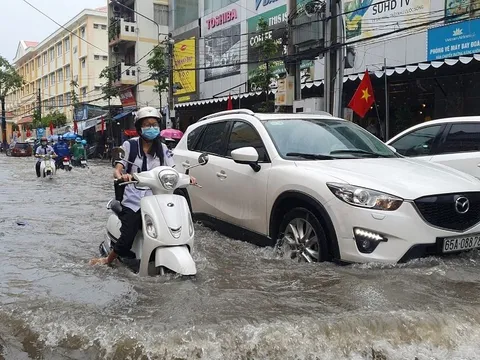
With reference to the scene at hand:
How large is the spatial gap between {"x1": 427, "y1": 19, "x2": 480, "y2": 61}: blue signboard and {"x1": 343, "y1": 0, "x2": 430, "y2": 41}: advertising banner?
0.78 m

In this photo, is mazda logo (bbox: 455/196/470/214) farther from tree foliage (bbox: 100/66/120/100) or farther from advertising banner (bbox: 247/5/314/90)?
tree foliage (bbox: 100/66/120/100)

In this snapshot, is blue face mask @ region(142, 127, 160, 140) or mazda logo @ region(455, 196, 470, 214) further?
blue face mask @ region(142, 127, 160, 140)

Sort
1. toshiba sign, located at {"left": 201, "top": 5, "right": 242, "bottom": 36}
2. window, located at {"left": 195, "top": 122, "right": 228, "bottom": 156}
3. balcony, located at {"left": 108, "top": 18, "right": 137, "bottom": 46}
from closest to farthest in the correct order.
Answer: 1. window, located at {"left": 195, "top": 122, "right": 228, "bottom": 156}
2. toshiba sign, located at {"left": 201, "top": 5, "right": 242, "bottom": 36}
3. balcony, located at {"left": 108, "top": 18, "right": 137, "bottom": 46}

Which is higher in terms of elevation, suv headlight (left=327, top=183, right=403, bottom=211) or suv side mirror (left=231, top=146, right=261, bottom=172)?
suv side mirror (left=231, top=146, right=261, bottom=172)

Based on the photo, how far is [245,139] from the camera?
A: 5.38 m

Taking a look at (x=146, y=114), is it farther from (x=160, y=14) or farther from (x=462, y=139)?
(x=160, y=14)

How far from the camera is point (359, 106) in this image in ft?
35.0

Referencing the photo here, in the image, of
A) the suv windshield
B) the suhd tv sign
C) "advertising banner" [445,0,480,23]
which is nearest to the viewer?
the suv windshield

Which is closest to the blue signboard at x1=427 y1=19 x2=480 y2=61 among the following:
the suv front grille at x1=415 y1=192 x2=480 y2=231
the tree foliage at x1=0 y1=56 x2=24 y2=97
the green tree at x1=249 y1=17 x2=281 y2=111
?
the green tree at x1=249 y1=17 x2=281 y2=111

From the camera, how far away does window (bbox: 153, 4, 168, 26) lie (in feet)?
115

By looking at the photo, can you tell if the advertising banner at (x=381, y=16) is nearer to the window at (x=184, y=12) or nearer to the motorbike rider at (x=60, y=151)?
the motorbike rider at (x=60, y=151)

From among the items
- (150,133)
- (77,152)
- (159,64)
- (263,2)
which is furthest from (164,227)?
(159,64)

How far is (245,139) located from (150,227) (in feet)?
5.89

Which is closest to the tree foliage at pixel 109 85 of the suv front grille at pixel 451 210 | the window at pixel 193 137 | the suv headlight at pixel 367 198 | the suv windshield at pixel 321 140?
the window at pixel 193 137
